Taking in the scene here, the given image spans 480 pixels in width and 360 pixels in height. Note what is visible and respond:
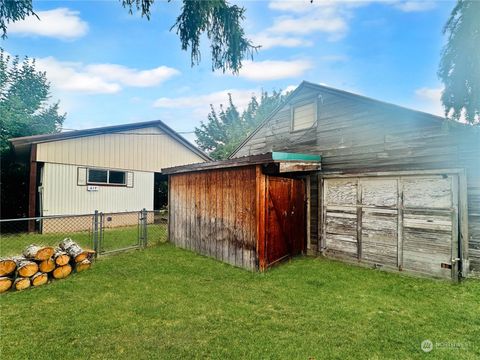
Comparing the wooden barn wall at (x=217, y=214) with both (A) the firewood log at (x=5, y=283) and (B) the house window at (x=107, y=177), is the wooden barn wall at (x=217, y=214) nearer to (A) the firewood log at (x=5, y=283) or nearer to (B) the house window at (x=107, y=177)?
(A) the firewood log at (x=5, y=283)

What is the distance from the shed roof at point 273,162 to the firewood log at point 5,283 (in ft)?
14.7

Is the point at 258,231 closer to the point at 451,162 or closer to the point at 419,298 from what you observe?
the point at 419,298

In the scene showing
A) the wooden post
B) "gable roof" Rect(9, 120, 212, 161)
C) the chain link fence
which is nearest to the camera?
the chain link fence

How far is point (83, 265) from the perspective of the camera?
5.69 m

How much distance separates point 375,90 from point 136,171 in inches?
442

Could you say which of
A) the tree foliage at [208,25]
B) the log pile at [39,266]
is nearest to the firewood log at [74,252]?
the log pile at [39,266]

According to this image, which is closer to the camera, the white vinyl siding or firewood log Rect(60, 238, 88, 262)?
firewood log Rect(60, 238, 88, 262)

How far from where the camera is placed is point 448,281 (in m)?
5.09

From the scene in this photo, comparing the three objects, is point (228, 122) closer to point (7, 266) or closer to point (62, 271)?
point (62, 271)

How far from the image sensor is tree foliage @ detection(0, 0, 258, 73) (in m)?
3.09

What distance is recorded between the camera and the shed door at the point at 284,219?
5938 mm

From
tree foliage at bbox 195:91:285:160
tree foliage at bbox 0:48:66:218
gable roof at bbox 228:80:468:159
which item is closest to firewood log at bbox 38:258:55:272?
gable roof at bbox 228:80:468:159

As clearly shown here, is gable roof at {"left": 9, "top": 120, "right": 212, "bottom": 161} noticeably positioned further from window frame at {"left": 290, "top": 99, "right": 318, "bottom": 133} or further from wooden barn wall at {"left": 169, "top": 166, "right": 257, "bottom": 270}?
window frame at {"left": 290, "top": 99, "right": 318, "bottom": 133}

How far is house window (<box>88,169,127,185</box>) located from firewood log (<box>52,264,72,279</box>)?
687 cm
